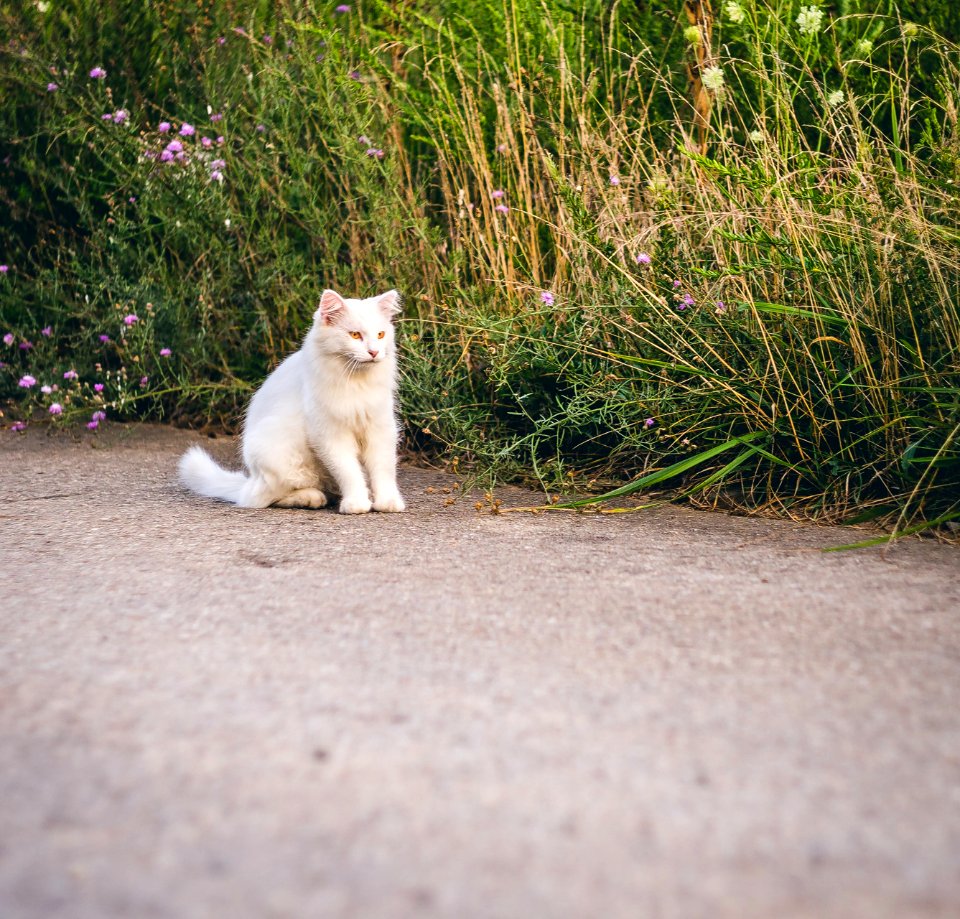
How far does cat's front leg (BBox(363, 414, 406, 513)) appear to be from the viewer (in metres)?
3.36

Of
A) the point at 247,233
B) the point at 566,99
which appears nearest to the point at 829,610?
the point at 566,99

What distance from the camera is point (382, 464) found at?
11.1 feet

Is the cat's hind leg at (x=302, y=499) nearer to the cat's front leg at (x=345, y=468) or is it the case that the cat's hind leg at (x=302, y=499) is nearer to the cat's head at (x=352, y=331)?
the cat's front leg at (x=345, y=468)

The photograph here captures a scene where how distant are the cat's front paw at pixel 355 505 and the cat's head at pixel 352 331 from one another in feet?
1.32

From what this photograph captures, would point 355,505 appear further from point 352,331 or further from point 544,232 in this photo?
point 544,232

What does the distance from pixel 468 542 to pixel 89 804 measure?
153 cm

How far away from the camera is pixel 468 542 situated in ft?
9.35

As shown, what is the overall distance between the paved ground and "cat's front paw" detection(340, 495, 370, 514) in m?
0.54

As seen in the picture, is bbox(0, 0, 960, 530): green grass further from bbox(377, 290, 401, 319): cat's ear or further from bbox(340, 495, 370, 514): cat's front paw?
bbox(340, 495, 370, 514): cat's front paw

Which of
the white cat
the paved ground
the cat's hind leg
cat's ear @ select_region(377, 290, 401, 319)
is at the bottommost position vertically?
the cat's hind leg

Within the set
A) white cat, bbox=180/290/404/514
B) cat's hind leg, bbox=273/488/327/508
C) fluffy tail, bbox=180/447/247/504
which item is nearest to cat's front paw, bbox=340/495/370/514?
white cat, bbox=180/290/404/514

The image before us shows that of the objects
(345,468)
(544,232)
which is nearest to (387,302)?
(345,468)

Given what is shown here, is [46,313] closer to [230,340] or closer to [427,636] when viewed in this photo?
[230,340]

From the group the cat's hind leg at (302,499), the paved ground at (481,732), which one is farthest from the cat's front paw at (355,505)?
the paved ground at (481,732)
